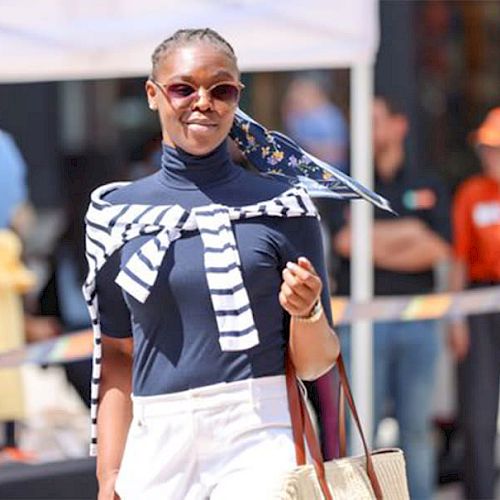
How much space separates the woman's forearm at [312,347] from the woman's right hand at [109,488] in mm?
487

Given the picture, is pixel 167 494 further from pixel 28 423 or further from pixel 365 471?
pixel 28 423

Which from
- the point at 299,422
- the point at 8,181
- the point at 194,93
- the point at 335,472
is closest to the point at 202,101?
the point at 194,93

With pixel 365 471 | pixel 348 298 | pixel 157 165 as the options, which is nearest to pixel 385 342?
pixel 348 298

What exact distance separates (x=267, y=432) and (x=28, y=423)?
485 cm

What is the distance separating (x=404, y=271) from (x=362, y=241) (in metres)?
0.66

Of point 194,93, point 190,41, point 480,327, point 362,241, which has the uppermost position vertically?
point 190,41

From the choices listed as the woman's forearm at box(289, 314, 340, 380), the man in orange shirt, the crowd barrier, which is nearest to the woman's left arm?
the woman's forearm at box(289, 314, 340, 380)

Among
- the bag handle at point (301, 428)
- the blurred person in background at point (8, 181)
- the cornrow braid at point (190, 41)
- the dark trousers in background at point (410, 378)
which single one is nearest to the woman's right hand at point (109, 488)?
the bag handle at point (301, 428)

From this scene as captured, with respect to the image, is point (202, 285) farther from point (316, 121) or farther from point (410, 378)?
point (316, 121)

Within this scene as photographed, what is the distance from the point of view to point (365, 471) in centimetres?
349

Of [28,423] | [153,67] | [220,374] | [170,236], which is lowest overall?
[28,423]

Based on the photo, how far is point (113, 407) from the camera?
12.1ft

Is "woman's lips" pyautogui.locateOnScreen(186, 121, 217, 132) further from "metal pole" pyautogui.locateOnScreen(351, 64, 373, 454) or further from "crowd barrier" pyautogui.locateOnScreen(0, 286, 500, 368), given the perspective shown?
"metal pole" pyautogui.locateOnScreen(351, 64, 373, 454)

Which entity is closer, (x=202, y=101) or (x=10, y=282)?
(x=202, y=101)
